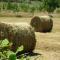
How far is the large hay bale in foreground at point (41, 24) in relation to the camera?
19078 millimetres

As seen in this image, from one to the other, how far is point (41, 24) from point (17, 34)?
1004cm

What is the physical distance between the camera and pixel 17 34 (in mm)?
9508

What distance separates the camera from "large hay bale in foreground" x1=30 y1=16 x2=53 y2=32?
62.6ft

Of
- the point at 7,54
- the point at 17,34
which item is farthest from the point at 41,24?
the point at 7,54

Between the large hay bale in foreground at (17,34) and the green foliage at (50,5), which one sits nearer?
the large hay bale in foreground at (17,34)

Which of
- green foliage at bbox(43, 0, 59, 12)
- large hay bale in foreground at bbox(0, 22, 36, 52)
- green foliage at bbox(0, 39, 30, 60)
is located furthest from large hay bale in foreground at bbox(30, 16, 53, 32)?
green foliage at bbox(43, 0, 59, 12)

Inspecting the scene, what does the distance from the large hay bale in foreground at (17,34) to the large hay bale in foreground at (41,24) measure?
8.97 meters

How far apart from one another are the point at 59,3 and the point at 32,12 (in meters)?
11.5

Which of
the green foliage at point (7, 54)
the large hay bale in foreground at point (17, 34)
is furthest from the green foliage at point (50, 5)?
the green foliage at point (7, 54)

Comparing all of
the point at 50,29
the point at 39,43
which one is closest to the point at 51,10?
the point at 50,29

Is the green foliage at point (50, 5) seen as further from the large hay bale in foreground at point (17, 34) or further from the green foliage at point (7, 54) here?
the green foliage at point (7, 54)

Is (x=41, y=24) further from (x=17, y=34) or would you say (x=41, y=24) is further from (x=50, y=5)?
(x=50, y=5)

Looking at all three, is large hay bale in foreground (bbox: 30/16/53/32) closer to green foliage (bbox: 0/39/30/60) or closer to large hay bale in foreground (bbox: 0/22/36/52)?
large hay bale in foreground (bbox: 0/22/36/52)

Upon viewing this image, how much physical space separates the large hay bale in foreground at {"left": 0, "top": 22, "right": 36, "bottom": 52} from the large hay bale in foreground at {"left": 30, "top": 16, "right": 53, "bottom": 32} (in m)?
8.97
